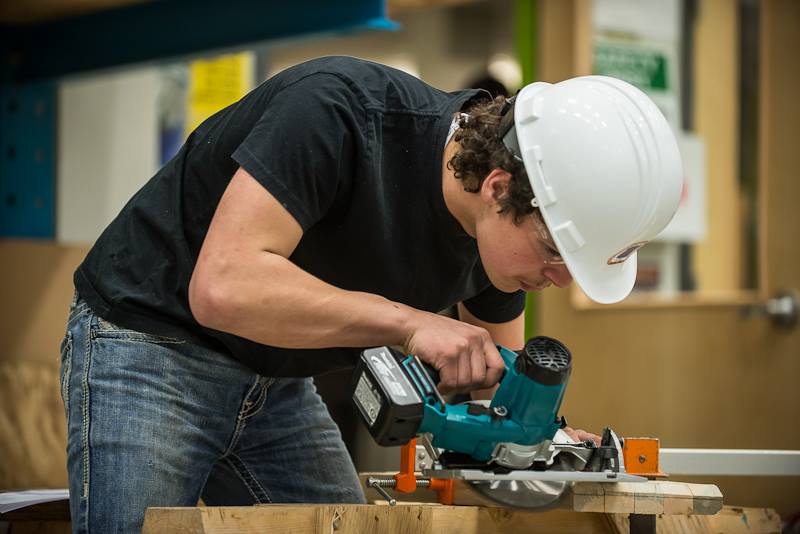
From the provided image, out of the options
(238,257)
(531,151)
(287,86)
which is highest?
(287,86)

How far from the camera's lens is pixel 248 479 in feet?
6.82

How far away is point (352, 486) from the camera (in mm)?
2154

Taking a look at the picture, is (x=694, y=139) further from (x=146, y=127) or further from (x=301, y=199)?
(x=301, y=199)

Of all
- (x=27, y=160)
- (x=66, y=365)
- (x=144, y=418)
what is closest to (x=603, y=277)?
(x=144, y=418)

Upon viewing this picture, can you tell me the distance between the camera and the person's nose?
1742 mm

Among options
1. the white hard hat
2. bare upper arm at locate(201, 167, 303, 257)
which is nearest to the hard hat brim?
the white hard hat

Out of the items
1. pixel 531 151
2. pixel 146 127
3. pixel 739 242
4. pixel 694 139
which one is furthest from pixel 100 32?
pixel 739 242

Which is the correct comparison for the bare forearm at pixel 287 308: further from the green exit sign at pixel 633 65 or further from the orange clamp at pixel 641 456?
the green exit sign at pixel 633 65

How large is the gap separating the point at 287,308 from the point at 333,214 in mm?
253

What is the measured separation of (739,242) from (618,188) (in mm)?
2940

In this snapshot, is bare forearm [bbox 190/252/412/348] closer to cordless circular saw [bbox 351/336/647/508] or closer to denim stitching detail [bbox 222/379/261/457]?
cordless circular saw [bbox 351/336/647/508]

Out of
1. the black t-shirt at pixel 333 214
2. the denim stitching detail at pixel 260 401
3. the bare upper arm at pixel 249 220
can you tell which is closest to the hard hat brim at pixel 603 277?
the black t-shirt at pixel 333 214

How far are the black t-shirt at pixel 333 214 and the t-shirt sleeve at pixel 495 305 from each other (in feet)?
0.81

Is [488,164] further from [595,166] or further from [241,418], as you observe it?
[241,418]
